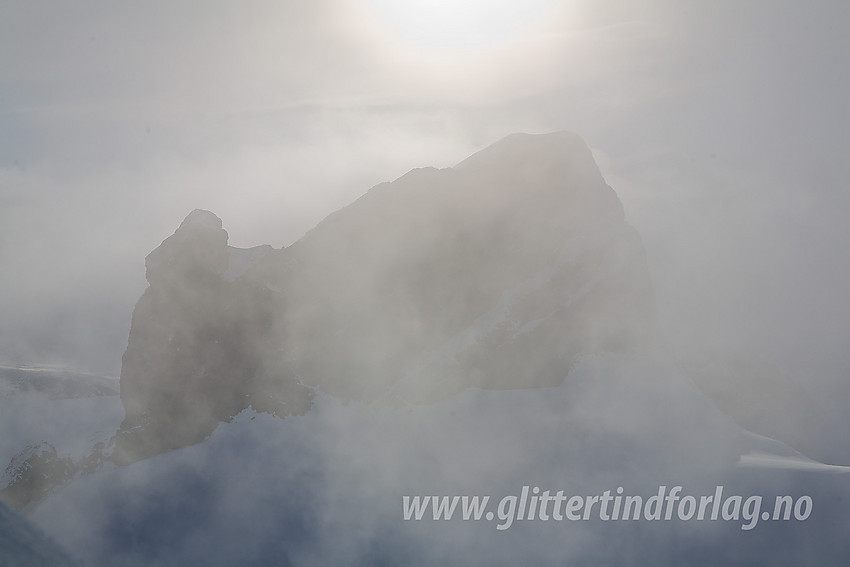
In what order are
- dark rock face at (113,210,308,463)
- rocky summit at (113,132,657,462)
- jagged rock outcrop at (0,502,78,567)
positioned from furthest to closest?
rocky summit at (113,132,657,462) → dark rock face at (113,210,308,463) → jagged rock outcrop at (0,502,78,567)

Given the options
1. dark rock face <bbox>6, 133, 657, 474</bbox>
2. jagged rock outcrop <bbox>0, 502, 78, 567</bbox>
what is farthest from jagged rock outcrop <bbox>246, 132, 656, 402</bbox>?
jagged rock outcrop <bbox>0, 502, 78, 567</bbox>

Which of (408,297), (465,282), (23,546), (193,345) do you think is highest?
(23,546)

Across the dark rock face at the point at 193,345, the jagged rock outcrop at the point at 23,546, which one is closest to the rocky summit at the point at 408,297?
the dark rock face at the point at 193,345

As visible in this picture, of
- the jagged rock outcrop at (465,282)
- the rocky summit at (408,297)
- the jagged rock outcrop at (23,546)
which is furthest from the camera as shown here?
the jagged rock outcrop at (465,282)

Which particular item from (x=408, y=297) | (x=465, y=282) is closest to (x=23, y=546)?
(x=408, y=297)

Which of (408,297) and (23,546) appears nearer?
(23,546)

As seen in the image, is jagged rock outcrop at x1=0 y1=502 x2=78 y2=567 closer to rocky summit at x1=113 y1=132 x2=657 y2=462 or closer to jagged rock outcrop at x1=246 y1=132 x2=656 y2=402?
rocky summit at x1=113 y1=132 x2=657 y2=462

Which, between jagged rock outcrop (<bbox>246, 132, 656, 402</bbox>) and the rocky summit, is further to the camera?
jagged rock outcrop (<bbox>246, 132, 656, 402</bbox>)

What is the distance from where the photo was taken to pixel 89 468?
2088 inches

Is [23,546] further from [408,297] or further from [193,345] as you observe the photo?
[408,297]

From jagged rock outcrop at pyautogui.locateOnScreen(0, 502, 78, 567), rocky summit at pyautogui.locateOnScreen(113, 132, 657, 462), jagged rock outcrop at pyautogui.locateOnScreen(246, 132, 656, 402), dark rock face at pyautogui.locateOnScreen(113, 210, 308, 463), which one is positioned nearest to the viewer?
jagged rock outcrop at pyautogui.locateOnScreen(0, 502, 78, 567)

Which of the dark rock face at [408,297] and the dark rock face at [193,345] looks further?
the dark rock face at [408,297]

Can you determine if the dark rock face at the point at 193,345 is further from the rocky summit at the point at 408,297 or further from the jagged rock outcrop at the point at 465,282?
the jagged rock outcrop at the point at 465,282

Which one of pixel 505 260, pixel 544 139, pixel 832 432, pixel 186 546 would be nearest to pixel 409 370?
pixel 505 260
